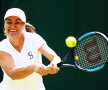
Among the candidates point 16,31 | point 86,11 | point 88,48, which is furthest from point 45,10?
point 16,31

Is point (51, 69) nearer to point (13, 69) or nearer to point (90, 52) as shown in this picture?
point (13, 69)

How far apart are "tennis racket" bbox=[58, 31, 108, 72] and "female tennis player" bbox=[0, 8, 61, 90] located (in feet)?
0.76

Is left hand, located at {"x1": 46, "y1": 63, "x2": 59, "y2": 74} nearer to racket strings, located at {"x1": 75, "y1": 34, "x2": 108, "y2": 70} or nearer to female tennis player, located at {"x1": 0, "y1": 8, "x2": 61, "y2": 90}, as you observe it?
female tennis player, located at {"x1": 0, "y1": 8, "x2": 61, "y2": 90}

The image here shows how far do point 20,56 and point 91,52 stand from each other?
20.4 inches

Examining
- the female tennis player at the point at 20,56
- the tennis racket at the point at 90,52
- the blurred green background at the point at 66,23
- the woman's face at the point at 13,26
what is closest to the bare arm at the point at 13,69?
the female tennis player at the point at 20,56

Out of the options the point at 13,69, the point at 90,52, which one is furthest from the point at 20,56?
the point at 90,52

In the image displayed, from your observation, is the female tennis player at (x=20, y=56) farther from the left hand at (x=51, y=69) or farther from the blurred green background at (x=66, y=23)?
the blurred green background at (x=66, y=23)

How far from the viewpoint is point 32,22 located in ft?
14.3

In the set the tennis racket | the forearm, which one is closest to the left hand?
the forearm

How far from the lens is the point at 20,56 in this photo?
2863 mm

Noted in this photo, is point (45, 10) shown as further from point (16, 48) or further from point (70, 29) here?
point (16, 48)

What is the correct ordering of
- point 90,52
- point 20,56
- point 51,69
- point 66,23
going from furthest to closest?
point 66,23 < point 90,52 < point 20,56 < point 51,69

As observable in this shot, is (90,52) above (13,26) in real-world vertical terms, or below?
below

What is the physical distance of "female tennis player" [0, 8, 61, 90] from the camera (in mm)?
2676
